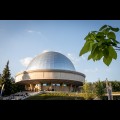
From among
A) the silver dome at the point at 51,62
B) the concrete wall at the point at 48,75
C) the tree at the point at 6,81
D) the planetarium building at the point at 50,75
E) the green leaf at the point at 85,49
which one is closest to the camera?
the green leaf at the point at 85,49

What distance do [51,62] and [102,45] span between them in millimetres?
55053

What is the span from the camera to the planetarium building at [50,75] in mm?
52375

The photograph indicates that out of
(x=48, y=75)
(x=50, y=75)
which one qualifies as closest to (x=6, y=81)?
(x=48, y=75)

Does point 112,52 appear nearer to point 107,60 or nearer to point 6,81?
point 107,60

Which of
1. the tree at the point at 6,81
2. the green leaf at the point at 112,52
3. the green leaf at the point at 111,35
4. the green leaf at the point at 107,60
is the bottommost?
the green leaf at the point at 107,60

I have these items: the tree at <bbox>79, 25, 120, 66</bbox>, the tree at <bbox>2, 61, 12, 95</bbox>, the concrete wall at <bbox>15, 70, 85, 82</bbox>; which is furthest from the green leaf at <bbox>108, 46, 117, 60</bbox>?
the concrete wall at <bbox>15, 70, 85, 82</bbox>

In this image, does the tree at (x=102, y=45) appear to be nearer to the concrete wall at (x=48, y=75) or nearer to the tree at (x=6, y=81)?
the tree at (x=6, y=81)

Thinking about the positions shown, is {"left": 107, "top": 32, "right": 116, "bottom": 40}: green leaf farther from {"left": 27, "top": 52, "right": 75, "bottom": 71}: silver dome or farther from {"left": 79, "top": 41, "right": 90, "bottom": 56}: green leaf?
{"left": 27, "top": 52, "right": 75, "bottom": 71}: silver dome

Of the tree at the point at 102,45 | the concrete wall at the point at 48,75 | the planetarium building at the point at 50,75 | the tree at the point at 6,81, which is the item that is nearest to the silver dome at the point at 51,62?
the planetarium building at the point at 50,75

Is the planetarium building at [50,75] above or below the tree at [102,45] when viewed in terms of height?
above

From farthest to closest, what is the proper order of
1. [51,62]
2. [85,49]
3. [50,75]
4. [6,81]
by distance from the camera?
[51,62]
[50,75]
[6,81]
[85,49]

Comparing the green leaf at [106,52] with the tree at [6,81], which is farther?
the tree at [6,81]

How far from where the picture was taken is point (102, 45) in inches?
46.0
